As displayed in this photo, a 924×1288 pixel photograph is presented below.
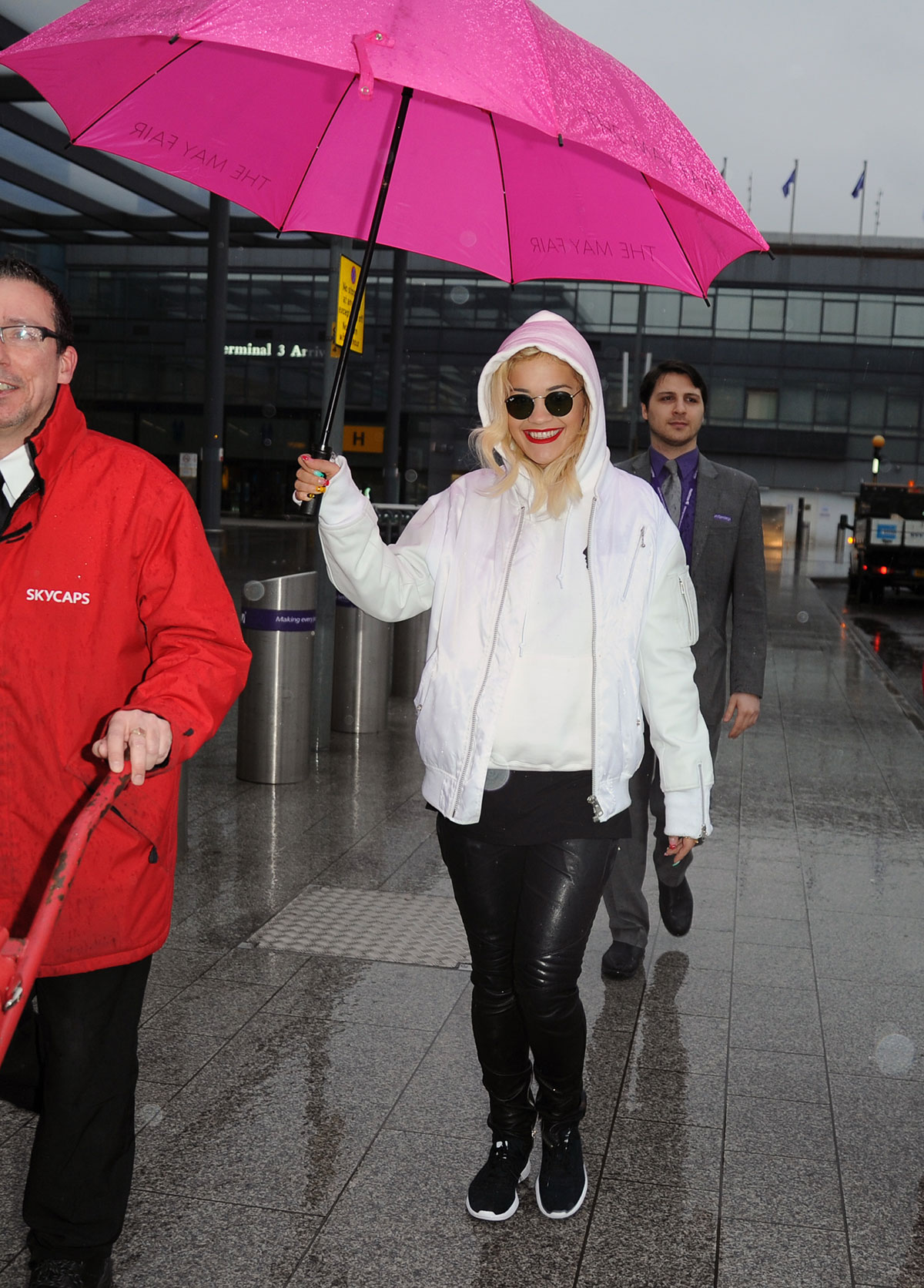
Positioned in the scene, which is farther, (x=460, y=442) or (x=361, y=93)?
(x=460, y=442)

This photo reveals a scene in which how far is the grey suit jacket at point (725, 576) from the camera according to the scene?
4.94 meters

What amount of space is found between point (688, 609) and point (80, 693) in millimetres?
1472

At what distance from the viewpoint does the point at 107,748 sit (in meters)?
2.14

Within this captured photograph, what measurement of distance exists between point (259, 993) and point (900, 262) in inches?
2077

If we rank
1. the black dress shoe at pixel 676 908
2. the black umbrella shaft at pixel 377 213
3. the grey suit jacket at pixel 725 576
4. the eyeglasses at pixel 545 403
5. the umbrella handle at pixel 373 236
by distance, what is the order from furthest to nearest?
1. the black dress shoe at pixel 676 908
2. the grey suit jacket at pixel 725 576
3. the black umbrella shaft at pixel 377 213
4. the umbrella handle at pixel 373 236
5. the eyeglasses at pixel 545 403

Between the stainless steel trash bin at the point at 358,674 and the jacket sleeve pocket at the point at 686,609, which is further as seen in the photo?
the stainless steel trash bin at the point at 358,674

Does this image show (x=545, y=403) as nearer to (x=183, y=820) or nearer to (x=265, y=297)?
(x=183, y=820)

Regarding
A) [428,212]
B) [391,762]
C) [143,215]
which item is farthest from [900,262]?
[428,212]

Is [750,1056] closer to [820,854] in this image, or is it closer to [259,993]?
[259,993]

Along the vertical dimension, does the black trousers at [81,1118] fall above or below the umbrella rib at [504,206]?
below

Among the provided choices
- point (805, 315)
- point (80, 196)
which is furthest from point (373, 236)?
point (805, 315)

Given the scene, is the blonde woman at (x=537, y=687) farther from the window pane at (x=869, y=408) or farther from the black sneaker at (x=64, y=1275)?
the window pane at (x=869, y=408)

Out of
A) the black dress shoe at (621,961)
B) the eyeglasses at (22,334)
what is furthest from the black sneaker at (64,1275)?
the black dress shoe at (621,961)

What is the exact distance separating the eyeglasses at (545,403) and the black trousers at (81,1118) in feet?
4.99
